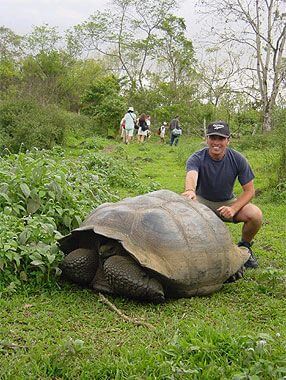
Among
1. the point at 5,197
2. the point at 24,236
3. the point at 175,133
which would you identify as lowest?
the point at 24,236

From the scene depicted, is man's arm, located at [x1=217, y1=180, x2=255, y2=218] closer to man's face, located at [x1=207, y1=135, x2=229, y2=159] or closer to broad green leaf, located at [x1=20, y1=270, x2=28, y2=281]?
man's face, located at [x1=207, y1=135, x2=229, y2=159]

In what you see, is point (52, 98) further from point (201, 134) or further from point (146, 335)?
point (146, 335)

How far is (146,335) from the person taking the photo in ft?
9.19

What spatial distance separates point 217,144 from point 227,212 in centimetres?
58

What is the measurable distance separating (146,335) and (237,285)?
118 centimetres

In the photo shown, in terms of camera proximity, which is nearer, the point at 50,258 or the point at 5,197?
the point at 50,258

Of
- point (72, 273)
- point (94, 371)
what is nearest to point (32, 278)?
point (72, 273)

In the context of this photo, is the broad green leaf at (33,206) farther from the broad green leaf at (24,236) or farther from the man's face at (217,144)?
the man's face at (217,144)

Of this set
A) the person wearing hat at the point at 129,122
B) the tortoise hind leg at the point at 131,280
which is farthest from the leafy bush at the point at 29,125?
the tortoise hind leg at the point at 131,280

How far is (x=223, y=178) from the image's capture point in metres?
4.41

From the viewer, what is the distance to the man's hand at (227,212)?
4070 mm

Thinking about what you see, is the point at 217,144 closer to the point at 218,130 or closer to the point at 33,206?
the point at 218,130

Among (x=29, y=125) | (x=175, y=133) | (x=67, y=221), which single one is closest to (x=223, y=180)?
(x=67, y=221)

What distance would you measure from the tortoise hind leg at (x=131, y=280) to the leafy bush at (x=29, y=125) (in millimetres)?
8593
